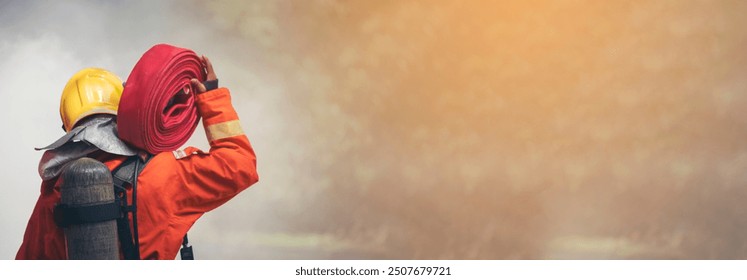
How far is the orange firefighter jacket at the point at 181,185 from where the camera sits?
224 cm

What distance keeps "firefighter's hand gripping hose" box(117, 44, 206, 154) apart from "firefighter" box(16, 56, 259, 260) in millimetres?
34

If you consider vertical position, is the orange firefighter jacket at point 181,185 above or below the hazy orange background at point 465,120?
below

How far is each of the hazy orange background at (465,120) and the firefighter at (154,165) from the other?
25.1 inches

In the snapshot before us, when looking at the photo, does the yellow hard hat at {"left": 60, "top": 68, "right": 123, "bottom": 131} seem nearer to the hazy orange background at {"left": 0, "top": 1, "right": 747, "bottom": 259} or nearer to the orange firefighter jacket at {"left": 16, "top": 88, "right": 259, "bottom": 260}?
the orange firefighter jacket at {"left": 16, "top": 88, "right": 259, "bottom": 260}

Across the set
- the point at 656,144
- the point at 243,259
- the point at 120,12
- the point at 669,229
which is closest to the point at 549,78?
the point at 656,144

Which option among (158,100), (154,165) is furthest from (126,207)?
(158,100)

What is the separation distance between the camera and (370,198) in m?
3.05

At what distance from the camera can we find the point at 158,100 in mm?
2205

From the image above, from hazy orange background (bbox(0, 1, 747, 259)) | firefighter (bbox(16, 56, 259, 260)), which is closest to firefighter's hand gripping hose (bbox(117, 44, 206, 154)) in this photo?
firefighter (bbox(16, 56, 259, 260))

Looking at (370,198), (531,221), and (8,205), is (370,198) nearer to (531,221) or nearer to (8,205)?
(531,221)

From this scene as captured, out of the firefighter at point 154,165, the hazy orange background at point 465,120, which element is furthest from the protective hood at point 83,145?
the hazy orange background at point 465,120

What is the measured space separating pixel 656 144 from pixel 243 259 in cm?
141

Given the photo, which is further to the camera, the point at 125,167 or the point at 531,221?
the point at 531,221

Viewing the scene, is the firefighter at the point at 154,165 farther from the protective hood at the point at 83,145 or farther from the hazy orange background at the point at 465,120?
the hazy orange background at the point at 465,120
